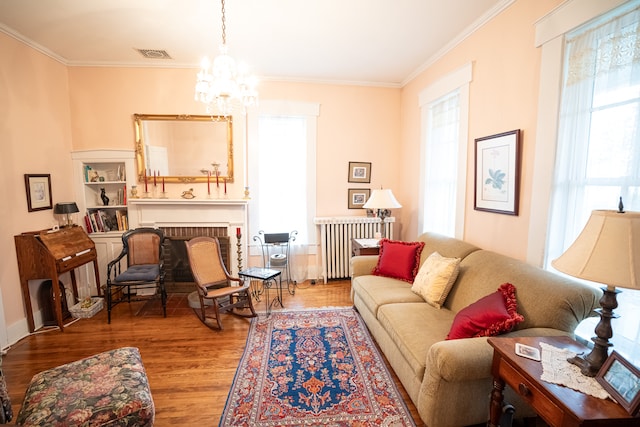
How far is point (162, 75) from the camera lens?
378 cm

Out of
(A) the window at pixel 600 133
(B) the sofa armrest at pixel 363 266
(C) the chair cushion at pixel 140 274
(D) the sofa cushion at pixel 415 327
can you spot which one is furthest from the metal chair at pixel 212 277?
(A) the window at pixel 600 133

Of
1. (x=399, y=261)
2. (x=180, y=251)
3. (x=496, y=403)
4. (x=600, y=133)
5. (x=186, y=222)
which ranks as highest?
(x=600, y=133)

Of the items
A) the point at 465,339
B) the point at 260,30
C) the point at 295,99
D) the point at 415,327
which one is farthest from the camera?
the point at 295,99

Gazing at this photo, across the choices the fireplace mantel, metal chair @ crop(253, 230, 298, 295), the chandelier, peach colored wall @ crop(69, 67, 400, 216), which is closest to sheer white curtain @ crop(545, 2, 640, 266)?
the chandelier

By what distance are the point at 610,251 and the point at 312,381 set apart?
196 cm

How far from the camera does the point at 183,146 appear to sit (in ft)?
12.8

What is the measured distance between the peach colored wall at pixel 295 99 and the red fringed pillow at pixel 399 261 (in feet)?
4.48

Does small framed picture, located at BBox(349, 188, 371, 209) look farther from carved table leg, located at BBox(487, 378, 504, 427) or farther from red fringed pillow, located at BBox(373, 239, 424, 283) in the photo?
carved table leg, located at BBox(487, 378, 504, 427)

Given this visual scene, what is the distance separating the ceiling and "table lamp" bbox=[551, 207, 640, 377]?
2.18 metres

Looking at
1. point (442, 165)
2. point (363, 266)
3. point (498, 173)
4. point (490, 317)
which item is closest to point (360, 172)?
point (442, 165)

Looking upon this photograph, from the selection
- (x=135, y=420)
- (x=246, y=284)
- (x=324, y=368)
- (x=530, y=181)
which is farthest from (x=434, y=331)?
(x=246, y=284)

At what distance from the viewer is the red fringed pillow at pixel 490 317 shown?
66.8 inches

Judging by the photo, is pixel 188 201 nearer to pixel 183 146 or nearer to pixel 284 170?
pixel 183 146

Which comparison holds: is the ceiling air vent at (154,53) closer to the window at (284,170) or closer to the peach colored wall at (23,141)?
the peach colored wall at (23,141)
